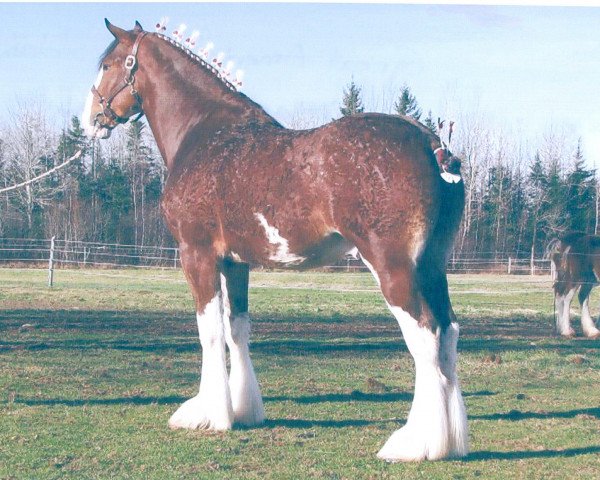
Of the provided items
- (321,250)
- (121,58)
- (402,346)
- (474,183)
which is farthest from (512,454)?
(474,183)

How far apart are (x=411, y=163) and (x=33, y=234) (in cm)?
3925

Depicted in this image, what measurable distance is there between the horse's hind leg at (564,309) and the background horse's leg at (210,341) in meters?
9.61

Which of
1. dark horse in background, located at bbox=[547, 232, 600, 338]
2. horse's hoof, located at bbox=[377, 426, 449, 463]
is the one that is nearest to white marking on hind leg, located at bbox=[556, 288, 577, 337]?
dark horse in background, located at bbox=[547, 232, 600, 338]

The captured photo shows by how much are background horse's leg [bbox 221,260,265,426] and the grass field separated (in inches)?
8.5

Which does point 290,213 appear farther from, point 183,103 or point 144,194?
point 144,194

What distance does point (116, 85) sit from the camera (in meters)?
7.03

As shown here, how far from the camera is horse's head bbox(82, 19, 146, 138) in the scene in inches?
274

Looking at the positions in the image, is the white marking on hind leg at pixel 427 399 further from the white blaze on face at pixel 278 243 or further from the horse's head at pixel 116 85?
the horse's head at pixel 116 85

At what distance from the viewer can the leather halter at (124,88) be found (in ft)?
22.7

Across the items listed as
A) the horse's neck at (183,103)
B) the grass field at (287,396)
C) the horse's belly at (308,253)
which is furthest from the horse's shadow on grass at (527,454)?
the horse's neck at (183,103)

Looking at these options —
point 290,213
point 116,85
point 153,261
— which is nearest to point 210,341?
point 290,213

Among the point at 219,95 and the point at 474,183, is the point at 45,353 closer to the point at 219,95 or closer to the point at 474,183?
the point at 219,95

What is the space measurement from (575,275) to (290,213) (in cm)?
1077

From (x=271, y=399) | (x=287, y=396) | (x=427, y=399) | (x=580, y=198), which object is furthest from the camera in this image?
(x=580, y=198)
